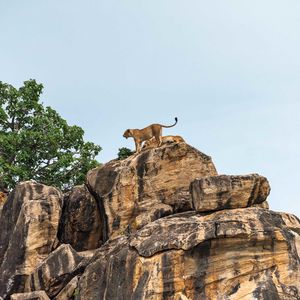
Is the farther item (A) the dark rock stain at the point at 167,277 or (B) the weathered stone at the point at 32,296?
(B) the weathered stone at the point at 32,296

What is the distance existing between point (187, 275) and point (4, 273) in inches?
418

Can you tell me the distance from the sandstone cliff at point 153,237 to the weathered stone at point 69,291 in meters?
0.04

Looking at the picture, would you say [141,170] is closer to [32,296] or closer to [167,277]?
[32,296]

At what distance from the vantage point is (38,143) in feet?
140

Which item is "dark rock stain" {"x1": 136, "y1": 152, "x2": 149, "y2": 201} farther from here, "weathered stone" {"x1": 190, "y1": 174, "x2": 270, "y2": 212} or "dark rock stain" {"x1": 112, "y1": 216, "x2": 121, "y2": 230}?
"weathered stone" {"x1": 190, "y1": 174, "x2": 270, "y2": 212}

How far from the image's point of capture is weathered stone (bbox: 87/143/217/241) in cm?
3000

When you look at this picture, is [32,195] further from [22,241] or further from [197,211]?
[197,211]

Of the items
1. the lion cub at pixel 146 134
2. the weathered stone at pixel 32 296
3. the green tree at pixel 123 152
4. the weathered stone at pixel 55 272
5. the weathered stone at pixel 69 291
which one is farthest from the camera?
the green tree at pixel 123 152

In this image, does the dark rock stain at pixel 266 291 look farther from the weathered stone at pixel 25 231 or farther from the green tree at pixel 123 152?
the green tree at pixel 123 152

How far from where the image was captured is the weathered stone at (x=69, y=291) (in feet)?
84.8

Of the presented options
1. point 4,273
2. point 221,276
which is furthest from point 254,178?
point 4,273

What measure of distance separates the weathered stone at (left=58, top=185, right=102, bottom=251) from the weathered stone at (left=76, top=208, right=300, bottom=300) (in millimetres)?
9043

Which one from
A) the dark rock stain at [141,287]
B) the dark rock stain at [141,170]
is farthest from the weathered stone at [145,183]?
the dark rock stain at [141,287]

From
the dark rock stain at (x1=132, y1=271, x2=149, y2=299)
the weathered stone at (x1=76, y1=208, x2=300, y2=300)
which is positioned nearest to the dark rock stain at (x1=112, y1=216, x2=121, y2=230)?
the weathered stone at (x1=76, y1=208, x2=300, y2=300)
